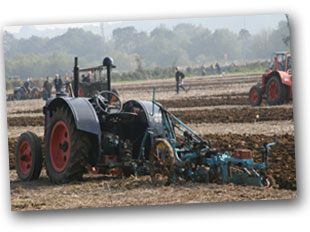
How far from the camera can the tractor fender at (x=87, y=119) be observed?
7562mm

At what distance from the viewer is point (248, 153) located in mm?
6879

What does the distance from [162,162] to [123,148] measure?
3.14 feet

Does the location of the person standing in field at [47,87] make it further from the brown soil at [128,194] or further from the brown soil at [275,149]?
the brown soil at [128,194]

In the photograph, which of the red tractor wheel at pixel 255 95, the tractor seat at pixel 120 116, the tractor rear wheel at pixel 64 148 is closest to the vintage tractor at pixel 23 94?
the tractor rear wheel at pixel 64 148

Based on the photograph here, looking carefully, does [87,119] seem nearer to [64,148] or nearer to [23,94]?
[64,148]

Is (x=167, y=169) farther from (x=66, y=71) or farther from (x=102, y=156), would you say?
(x=66, y=71)

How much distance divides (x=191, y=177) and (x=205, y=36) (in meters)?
3.84

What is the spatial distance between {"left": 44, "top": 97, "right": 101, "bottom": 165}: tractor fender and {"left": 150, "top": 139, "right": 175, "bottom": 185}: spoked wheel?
2.64 ft

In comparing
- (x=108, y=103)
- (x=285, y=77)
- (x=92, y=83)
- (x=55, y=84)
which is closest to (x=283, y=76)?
(x=285, y=77)

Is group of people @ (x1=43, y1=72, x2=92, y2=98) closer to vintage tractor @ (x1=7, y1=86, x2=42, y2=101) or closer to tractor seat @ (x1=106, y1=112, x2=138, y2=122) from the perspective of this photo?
vintage tractor @ (x1=7, y1=86, x2=42, y2=101)

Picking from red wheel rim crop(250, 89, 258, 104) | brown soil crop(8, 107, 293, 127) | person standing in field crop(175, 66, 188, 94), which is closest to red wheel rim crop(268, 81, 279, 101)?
red wheel rim crop(250, 89, 258, 104)

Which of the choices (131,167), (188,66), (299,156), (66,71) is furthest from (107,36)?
(188,66)

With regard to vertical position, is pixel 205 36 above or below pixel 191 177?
above

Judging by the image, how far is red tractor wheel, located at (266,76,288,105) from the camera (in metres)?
13.2
